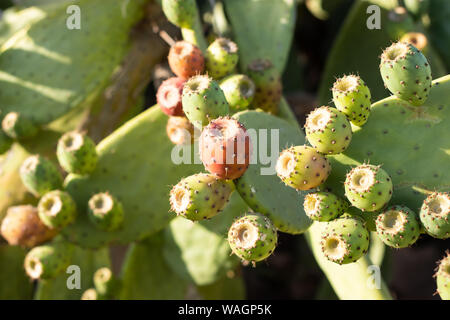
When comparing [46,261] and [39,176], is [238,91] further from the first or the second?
[46,261]

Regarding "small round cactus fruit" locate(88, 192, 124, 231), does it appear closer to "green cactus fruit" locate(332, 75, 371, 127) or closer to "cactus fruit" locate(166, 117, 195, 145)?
"cactus fruit" locate(166, 117, 195, 145)

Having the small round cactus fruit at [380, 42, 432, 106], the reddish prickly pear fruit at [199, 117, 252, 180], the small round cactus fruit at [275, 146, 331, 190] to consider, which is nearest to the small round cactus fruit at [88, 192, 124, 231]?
the reddish prickly pear fruit at [199, 117, 252, 180]

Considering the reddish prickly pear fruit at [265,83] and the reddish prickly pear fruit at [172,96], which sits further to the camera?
the reddish prickly pear fruit at [265,83]

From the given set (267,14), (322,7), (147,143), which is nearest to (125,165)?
(147,143)

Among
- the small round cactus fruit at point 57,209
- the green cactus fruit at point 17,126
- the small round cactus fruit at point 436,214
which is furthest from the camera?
the green cactus fruit at point 17,126

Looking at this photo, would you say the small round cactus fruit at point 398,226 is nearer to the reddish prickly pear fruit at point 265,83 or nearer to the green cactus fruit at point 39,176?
the reddish prickly pear fruit at point 265,83

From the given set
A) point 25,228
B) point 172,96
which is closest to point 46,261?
point 25,228

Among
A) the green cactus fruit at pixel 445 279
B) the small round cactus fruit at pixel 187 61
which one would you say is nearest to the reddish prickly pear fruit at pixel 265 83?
the small round cactus fruit at pixel 187 61
